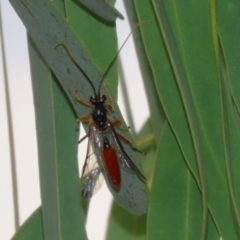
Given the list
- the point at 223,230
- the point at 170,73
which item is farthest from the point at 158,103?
the point at 223,230

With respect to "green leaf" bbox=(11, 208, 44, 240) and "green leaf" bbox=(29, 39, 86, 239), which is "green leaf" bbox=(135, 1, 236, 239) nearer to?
"green leaf" bbox=(29, 39, 86, 239)

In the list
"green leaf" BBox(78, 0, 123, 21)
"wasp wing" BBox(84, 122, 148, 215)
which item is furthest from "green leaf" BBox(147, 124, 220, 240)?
"green leaf" BBox(78, 0, 123, 21)

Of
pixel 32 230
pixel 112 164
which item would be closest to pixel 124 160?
pixel 112 164

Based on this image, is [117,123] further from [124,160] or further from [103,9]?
[103,9]

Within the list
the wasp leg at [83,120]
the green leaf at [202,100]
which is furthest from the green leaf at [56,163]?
the green leaf at [202,100]

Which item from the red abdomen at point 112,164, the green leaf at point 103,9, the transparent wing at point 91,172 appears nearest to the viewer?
the green leaf at point 103,9

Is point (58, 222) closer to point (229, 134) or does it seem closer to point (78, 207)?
point (78, 207)

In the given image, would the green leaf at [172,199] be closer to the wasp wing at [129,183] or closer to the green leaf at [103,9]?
the wasp wing at [129,183]

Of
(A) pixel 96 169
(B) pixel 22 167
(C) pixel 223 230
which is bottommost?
(C) pixel 223 230

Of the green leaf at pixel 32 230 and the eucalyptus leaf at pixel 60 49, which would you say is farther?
the green leaf at pixel 32 230
